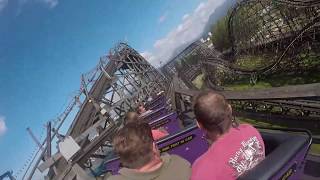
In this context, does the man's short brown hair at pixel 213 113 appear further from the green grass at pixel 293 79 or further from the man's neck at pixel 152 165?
the green grass at pixel 293 79

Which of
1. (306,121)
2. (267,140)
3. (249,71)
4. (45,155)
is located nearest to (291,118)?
(306,121)

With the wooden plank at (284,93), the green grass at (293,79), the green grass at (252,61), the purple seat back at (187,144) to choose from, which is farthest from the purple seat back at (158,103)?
the wooden plank at (284,93)

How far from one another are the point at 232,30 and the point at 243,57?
2602 mm

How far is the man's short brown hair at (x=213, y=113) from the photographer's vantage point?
292 cm

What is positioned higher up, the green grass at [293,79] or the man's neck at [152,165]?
the man's neck at [152,165]

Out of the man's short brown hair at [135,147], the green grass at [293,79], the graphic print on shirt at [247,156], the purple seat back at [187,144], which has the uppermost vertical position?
the man's short brown hair at [135,147]

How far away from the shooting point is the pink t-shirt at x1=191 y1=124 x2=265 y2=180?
268 cm

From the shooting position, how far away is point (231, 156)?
2.74 m

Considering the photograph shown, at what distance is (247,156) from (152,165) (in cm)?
73


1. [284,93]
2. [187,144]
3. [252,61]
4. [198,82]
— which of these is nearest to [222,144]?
[284,93]

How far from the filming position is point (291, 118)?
8773mm

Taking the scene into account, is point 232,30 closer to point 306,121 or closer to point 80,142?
point 80,142

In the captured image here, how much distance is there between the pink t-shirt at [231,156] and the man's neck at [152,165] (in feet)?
1.01

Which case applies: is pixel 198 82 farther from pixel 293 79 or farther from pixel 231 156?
pixel 231 156
